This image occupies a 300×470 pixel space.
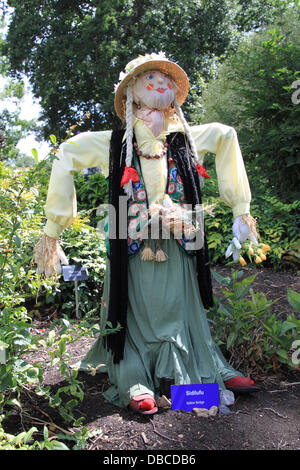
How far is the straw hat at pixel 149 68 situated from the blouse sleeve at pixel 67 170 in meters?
0.32

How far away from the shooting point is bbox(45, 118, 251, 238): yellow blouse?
7.49 ft

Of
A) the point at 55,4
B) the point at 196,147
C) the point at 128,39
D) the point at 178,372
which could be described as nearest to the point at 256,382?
the point at 178,372

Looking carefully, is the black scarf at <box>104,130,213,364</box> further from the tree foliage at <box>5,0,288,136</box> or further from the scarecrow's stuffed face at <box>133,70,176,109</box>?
the tree foliage at <box>5,0,288,136</box>

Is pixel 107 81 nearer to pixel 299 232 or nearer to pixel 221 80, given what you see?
pixel 221 80

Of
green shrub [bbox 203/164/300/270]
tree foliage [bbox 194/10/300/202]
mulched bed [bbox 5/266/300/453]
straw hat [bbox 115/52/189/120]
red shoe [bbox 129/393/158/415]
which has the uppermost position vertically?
tree foliage [bbox 194/10/300/202]

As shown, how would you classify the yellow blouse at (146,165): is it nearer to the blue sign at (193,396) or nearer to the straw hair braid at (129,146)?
the straw hair braid at (129,146)

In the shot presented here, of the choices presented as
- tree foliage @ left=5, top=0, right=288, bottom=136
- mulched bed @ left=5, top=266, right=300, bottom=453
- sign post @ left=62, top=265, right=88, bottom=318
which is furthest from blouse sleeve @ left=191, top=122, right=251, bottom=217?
tree foliage @ left=5, top=0, right=288, bottom=136

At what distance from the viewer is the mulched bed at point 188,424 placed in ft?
5.99

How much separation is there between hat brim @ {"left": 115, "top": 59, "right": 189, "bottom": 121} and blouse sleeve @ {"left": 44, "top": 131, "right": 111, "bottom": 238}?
31 cm

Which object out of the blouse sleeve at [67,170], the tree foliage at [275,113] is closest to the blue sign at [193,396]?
the blouse sleeve at [67,170]

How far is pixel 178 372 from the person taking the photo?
84.1 inches

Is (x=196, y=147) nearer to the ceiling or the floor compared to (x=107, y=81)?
nearer to the floor

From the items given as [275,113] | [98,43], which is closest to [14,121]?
[98,43]

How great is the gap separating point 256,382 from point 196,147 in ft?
4.76
